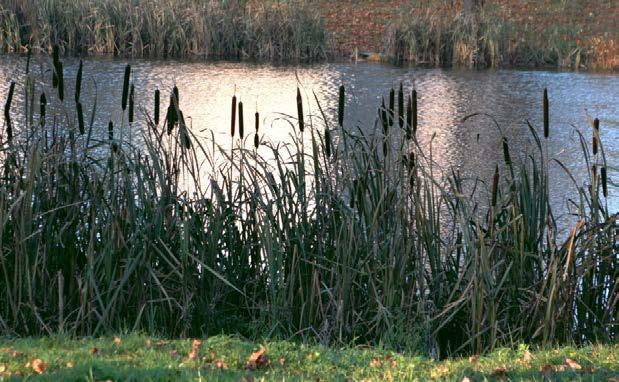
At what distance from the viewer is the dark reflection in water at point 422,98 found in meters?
11.3

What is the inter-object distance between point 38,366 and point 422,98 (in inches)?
441

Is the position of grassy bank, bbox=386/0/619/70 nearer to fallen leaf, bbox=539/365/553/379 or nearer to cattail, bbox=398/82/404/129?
cattail, bbox=398/82/404/129

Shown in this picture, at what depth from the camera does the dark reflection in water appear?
11.3m

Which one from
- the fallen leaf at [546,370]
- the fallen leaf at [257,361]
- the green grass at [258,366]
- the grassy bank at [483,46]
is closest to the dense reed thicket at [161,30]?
the grassy bank at [483,46]

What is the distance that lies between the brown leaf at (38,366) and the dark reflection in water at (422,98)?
5.64 metres

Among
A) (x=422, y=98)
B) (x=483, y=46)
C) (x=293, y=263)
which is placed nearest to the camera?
(x=293, y=263)

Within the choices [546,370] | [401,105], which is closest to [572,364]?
[546,370]

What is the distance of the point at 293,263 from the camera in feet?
18.2

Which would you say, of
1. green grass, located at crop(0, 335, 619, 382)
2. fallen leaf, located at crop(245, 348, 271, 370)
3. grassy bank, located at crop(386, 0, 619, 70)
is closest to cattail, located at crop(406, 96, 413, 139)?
green grass, located at crop(0, 335, 619, 382)

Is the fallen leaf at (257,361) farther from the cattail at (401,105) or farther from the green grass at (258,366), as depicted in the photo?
the cattail at (401,105)

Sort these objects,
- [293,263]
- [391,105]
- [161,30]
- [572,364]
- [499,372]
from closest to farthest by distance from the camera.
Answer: [499,372] → [572,364] → [293,263] → [391,105] → [161,30]

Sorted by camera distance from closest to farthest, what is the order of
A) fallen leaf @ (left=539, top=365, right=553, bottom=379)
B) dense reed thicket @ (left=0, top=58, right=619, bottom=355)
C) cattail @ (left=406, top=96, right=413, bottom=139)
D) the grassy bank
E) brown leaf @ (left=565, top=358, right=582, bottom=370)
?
fallen leaf @ (left=539, top=365, right=553, bottom=379) → brown leaf @ (left=565, top=358, right=582, bottom=370) → dense reed thicket @ (left=0, top=58, right=619, bottom=355) → cattail @ (left=406, top=96, right=413, bottom=139) → the grassy bank

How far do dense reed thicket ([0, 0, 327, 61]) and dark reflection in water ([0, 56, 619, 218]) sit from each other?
1.09 m

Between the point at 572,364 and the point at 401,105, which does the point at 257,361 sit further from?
the point at 401,105
